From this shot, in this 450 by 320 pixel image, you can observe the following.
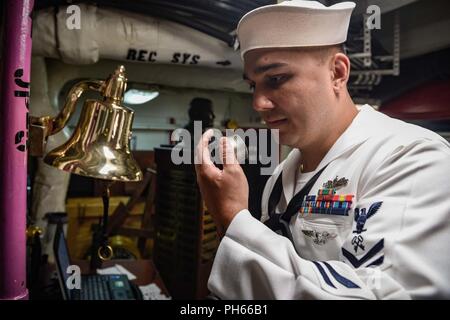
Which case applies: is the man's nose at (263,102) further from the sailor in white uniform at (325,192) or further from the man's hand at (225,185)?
the man's hand at (225,185)

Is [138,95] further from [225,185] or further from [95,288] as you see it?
[225,185]

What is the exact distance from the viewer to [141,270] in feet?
7.80

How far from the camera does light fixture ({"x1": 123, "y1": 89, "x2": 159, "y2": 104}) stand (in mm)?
4477

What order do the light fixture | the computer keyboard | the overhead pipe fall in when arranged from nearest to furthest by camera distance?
1. the computer keyboard
2. the overhead pipe
3. the light fixture

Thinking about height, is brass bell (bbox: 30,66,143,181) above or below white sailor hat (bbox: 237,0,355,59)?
below

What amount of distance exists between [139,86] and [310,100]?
364 cm

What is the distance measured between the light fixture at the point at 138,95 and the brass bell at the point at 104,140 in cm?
365

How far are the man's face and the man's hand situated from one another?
224 mm

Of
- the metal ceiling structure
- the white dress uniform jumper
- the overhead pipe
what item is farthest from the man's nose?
the overhead pipe

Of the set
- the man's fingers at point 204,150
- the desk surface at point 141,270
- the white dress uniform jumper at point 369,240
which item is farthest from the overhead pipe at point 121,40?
the white dress uniform jumper at point 369,240

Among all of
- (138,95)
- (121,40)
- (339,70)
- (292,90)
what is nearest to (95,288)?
(292,90)

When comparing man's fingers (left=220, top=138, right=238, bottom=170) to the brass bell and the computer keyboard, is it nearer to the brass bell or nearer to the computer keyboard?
the brass bell

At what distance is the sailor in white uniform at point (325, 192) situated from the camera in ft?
2.48
